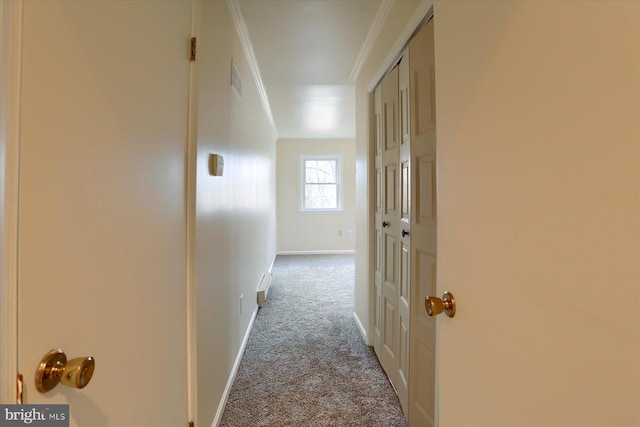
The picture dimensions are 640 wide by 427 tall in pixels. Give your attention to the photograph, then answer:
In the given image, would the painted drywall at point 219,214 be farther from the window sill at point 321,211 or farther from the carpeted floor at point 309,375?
the window sill at point 321,211

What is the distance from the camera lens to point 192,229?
121 centimetres

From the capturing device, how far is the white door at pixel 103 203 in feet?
1.62

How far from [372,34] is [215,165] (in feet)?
5.20

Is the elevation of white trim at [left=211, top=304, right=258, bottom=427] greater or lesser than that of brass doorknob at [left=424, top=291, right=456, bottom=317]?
lesser

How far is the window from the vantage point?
22.3 ft

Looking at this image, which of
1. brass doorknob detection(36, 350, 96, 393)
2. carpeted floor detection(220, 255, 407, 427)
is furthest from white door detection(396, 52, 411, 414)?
brass doorknob detection(36, 350, 96, 393)

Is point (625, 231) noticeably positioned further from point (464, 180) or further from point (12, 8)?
point (12, 8)

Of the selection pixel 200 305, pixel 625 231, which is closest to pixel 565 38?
pixel 625 231

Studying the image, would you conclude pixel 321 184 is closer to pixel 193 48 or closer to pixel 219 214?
pixel 219 214

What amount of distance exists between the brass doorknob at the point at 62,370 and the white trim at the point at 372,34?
86.1 inches

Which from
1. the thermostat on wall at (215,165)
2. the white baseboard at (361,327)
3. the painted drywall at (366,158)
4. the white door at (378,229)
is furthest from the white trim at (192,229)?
the white baseboard at (361,327)

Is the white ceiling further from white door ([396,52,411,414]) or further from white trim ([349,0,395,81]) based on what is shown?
white door ([396,52,411,414])

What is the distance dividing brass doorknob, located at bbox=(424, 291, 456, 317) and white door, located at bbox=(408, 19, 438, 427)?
0.52m

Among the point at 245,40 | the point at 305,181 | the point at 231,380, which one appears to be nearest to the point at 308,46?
the point at 245,40
